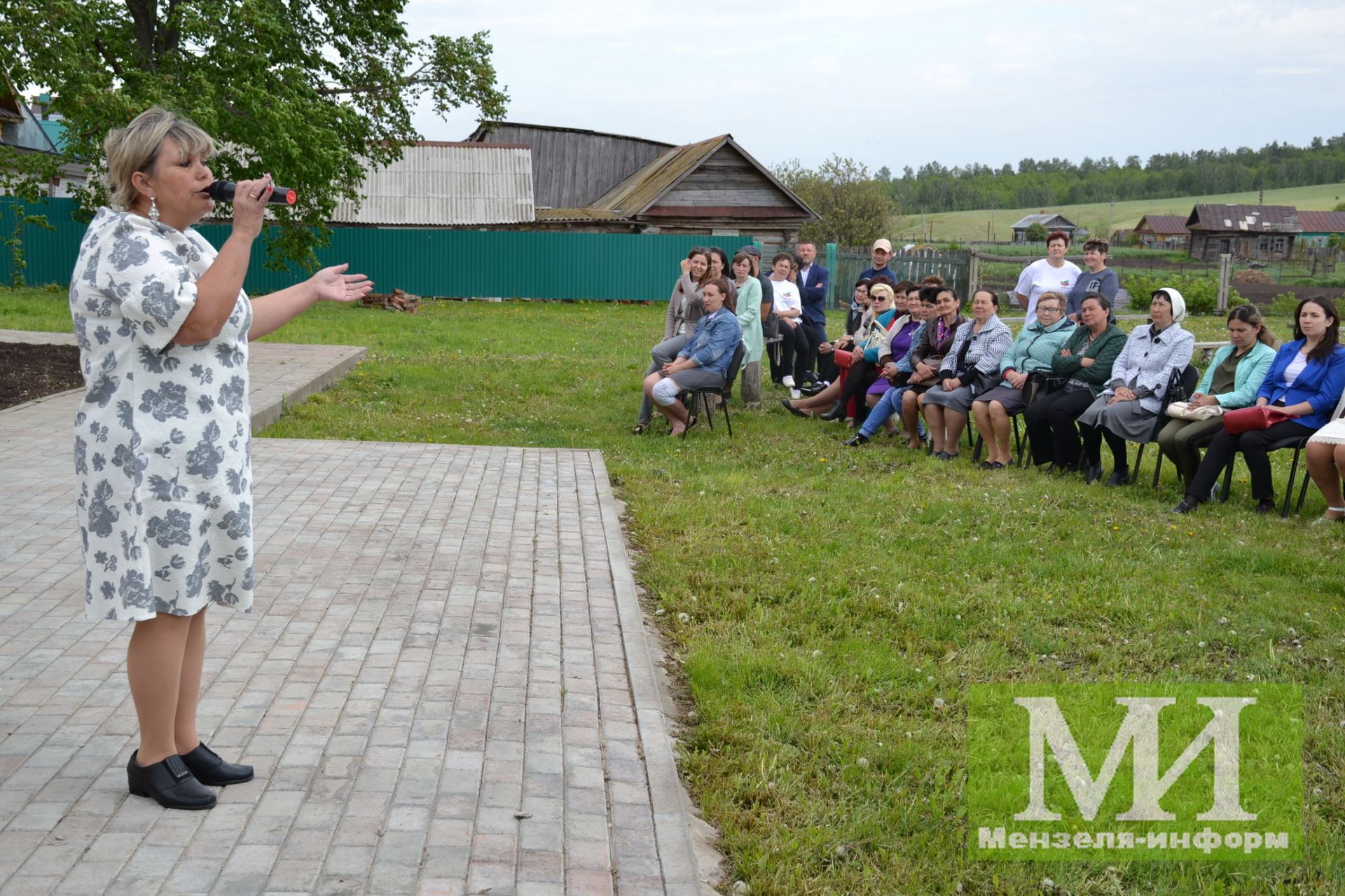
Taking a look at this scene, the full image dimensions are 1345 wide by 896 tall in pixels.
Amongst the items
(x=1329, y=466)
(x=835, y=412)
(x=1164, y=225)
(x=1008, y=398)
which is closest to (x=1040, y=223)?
(x=1164, y=225)

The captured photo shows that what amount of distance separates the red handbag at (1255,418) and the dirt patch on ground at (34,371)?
991 centimetres

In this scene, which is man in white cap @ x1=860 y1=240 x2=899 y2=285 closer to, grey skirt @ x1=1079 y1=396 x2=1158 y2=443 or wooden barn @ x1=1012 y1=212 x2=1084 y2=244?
grey skirt @ x1=1079 y1=396 x2=1158 y2=443

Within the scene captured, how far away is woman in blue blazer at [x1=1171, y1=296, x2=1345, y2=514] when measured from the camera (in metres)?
8.23

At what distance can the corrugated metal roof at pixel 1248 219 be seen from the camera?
2753 inches

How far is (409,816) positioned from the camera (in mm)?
3477

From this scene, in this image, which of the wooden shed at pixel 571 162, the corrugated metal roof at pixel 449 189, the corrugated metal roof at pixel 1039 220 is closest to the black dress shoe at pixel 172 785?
the corrugated metal roof at pixel 449 189

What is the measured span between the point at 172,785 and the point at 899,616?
3.45 meters

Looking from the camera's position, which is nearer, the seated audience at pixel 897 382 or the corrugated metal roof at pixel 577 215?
the seated audience at pixel 897 382

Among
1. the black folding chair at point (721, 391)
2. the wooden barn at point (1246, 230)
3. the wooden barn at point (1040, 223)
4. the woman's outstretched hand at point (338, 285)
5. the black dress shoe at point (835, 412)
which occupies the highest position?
the wooden barn at point (1040, 223)

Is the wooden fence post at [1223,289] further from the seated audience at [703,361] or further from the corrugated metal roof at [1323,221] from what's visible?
the corrugated metal roof at [1323,221]

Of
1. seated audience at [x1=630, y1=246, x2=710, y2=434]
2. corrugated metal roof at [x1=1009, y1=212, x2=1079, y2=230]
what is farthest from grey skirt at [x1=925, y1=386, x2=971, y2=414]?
corrugated metal roof at [x1=1009, y1=212, x2=1079, y2=230]

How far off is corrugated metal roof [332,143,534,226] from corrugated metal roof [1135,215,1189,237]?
60.8 m

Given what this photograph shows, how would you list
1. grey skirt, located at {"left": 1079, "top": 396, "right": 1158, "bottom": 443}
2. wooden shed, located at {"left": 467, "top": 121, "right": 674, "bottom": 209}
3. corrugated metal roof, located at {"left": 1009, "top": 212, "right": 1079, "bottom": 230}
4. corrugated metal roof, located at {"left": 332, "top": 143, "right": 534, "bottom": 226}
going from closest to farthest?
grey skirt, located at {"left": 1079, "top": 396, "right": 1158, "bottom": 443} → corrugated metal roof, located at {"left": 332, "top": 143, "right": 534, "bottom": 226} → wooden shed, located at {"left": 467, "top": 121, "right": 674, "bottom": 209} → corrugated metal roof, located at {"left": 1009, "top": 212, "right": 1079, "bottom": 230}

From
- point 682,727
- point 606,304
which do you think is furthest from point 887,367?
point 606,304
